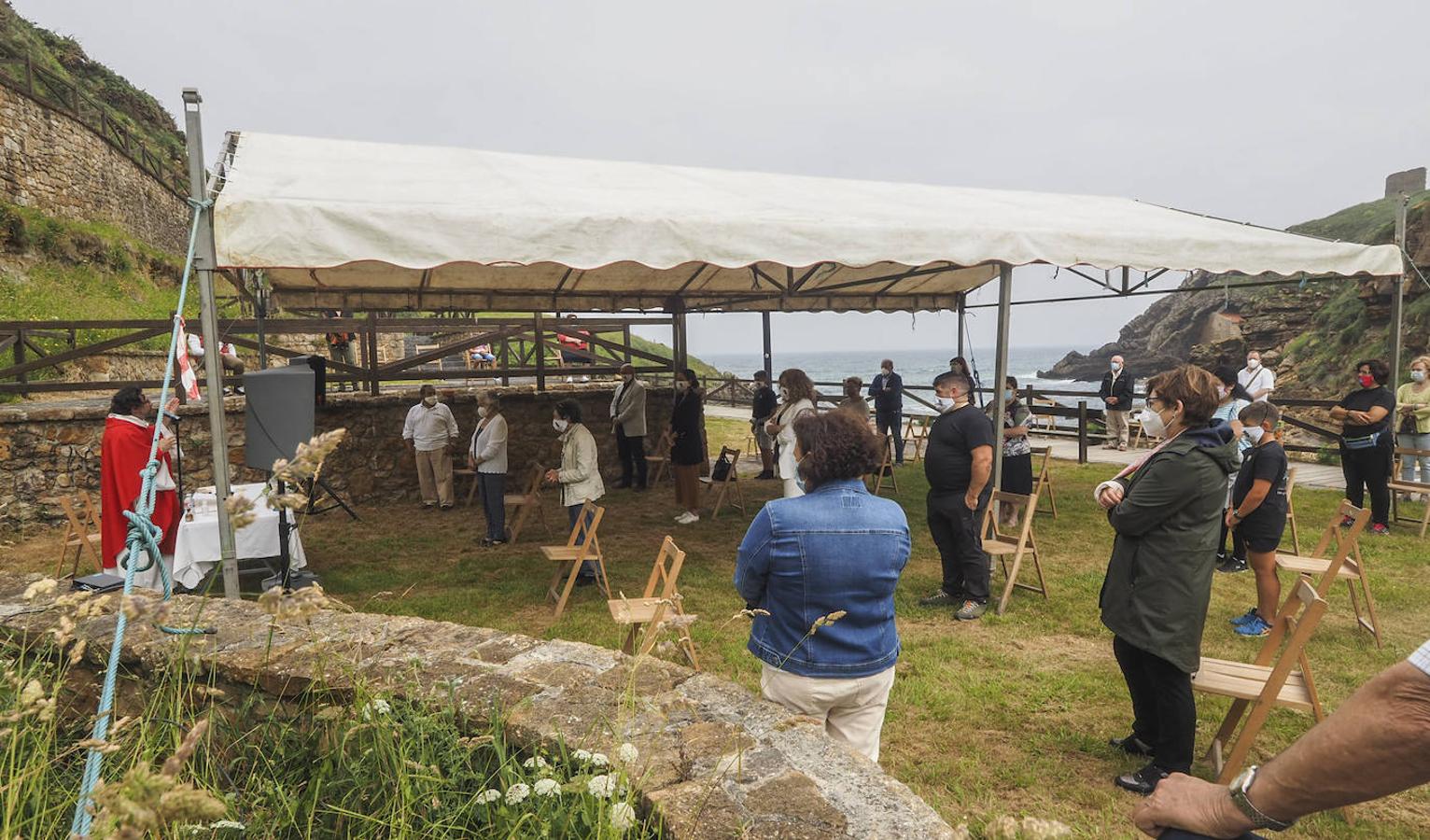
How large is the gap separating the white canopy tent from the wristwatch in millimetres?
3637

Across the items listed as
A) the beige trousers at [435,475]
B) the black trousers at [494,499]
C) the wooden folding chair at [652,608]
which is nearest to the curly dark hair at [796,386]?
Result: the wooden folding chair at [652,608]

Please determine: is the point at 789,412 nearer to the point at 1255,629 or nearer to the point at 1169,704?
the point at 1255,629

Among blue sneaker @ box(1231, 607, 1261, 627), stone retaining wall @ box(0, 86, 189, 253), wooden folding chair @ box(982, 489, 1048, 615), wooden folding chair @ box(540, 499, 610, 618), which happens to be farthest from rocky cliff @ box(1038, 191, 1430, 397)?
stone retaining wall @ box(0, 86, 189, 253)

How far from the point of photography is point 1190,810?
123 cm

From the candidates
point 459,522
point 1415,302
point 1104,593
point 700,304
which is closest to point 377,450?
point 459,522

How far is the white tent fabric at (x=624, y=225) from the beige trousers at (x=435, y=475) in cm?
201

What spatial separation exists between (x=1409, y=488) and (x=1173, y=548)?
19.0 feet

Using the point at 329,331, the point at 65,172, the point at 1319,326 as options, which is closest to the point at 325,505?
the point at 329,331

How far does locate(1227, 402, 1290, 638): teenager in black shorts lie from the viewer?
433 cm

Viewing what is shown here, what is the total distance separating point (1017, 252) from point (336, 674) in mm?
4717

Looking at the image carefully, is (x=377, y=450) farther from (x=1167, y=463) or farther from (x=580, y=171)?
(x=1167, y=463)

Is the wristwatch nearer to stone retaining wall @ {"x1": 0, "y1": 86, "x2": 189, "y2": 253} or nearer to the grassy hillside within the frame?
stone retaining wall @ {"x1": 0, "y1": 86, "x2": 189, "y2": 253}

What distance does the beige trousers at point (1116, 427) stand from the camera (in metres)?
12.2

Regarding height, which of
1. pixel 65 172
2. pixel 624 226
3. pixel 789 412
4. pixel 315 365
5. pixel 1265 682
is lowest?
pixel 1265 682
